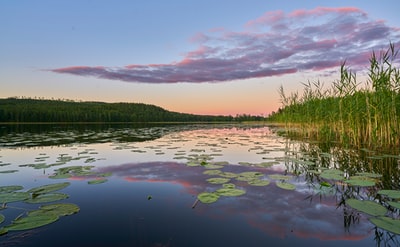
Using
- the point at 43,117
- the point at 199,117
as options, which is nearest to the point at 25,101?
the point at 43,117

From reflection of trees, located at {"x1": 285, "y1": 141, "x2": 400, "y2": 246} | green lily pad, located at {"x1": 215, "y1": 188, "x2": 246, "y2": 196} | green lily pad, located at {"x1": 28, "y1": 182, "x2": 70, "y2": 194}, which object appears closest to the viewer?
reflection of trees, located at {"x1": 285, "y1": 141, "x2": 400, "y2": 246}

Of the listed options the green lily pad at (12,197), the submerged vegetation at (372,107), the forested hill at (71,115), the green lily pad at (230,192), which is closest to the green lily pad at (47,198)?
the green lily pad at (12,197)

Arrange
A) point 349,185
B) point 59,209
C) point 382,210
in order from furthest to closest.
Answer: point 349,185 < point 59,209 < point 382,210

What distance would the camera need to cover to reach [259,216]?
3076 mm

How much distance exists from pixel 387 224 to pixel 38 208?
14.9 feet

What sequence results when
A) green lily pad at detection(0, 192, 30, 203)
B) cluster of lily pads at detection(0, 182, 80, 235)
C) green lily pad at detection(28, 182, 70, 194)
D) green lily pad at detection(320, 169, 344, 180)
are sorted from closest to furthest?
1. cluster of lily pads at detection(0, 182, 80, 235)
2. green lily pad at detection(0, 192, 30, 203)
3. green lily pad at detection(28, 182, 70, 194)
4. green lily pad at detection(320, 169, 344, 180)

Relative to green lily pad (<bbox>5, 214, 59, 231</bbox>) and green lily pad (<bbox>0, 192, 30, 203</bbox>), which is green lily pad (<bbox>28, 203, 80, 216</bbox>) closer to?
green lily pad (<bbox>5, 214, 59, 231</bbox>)

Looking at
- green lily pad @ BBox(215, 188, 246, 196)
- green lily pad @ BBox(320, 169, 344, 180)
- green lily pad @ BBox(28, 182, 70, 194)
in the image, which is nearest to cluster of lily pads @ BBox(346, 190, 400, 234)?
green lily pad @ BBox(320, 169, 344, 180)

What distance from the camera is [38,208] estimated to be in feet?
10.6

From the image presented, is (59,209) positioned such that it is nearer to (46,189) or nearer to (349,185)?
(46,189)

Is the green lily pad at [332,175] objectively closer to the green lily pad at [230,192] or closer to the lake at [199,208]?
the lake at [199,208]

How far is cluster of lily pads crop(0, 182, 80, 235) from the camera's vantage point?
2657mm

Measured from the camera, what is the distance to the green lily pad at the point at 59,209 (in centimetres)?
301

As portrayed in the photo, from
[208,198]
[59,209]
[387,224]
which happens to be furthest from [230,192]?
[59,209]
